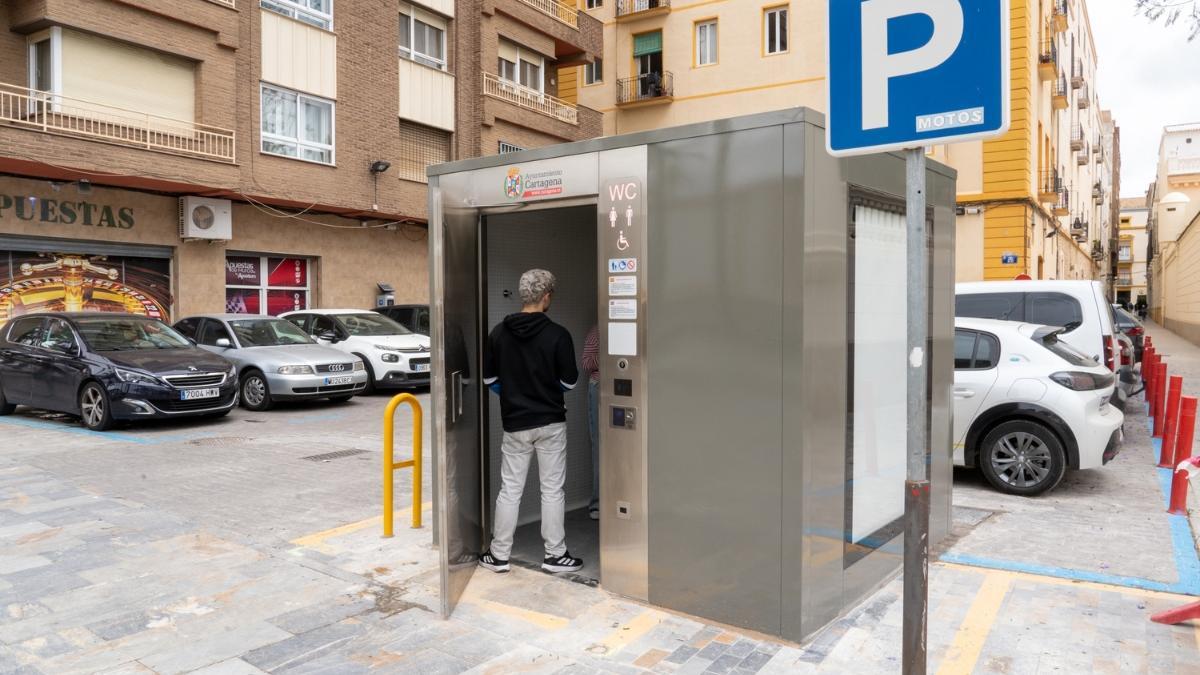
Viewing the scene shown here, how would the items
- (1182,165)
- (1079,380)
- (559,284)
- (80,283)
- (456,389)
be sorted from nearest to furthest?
(456,389), (559,284), (1079,380), (80,283), (1182,165)

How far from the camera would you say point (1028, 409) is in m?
7.50

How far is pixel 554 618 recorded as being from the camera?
4.58m

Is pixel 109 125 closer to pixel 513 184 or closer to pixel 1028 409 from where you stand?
pixel 513 184

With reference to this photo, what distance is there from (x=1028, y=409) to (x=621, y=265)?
4768 mm

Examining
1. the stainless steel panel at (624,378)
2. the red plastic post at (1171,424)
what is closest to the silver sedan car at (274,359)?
the stainless steel panel at (624,378)

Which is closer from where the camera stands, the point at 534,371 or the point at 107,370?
the point at 534,371

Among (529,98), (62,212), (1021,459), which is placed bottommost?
(1021,459)

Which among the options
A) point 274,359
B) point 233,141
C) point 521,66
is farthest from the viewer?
point 521,66

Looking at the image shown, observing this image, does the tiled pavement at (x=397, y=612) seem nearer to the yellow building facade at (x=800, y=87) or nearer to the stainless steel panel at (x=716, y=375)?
the stainless steel panel at (x=716, y=375)

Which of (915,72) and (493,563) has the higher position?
(915,72)

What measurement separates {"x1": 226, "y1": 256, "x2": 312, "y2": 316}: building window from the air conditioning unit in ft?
3.50

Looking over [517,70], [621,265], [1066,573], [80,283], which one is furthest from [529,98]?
[1066,573]

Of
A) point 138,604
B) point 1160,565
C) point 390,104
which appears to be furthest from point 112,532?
point 390,104

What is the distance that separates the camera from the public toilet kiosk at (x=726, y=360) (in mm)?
4168
